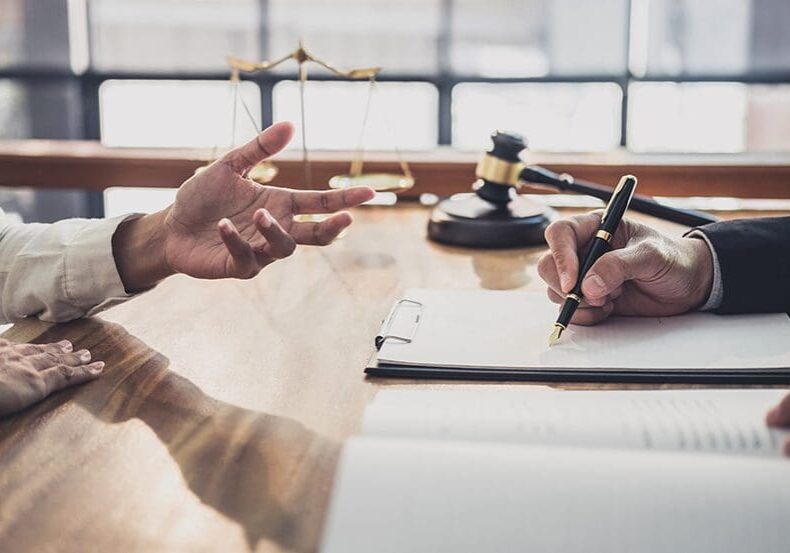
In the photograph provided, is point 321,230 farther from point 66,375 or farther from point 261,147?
point 66,375

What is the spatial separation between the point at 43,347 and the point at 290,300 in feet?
1.19

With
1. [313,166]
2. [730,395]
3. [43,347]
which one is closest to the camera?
[730,395]

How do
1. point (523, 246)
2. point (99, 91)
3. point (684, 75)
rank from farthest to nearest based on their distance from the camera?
point (99, 91) < point (684, 75) < point (523, 246)

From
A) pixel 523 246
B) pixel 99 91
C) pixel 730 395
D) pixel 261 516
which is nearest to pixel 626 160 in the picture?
pixel 523 246

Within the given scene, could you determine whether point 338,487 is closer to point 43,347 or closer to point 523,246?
point 43,347

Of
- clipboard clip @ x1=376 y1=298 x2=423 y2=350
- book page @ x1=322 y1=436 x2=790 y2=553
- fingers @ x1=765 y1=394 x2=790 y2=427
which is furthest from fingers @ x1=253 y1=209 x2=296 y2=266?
fingers @ x1=765 y1=394 x2=790 y2=427

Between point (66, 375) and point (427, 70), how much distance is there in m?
4.54

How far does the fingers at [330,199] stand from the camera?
3.36ft

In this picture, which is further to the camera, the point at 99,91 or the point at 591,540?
the point at 99,91

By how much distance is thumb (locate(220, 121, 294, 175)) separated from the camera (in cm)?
105

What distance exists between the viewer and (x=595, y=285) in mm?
921

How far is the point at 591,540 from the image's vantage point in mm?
510

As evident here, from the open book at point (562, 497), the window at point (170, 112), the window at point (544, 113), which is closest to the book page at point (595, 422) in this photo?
the open book at point (562, 497)

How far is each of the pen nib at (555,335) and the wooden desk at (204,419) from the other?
0.61ft
